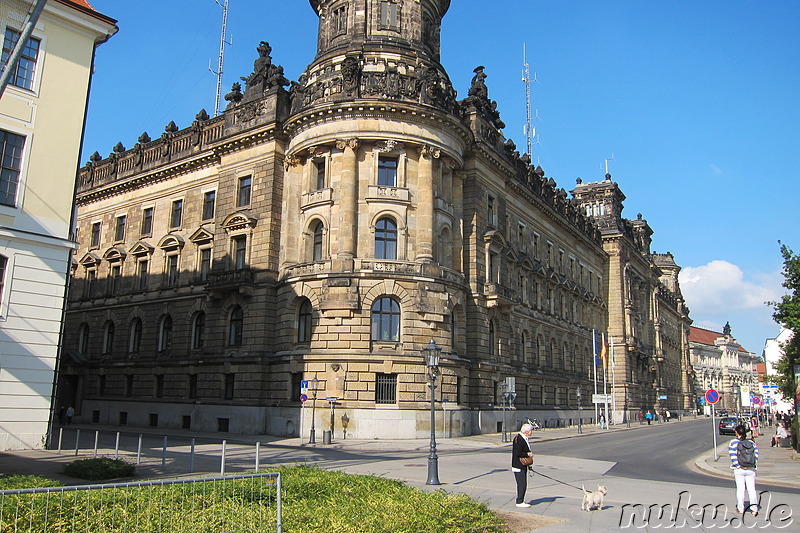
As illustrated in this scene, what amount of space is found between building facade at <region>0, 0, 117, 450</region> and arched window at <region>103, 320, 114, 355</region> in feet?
91.5

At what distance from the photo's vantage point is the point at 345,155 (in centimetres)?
3756

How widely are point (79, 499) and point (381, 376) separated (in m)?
27.8

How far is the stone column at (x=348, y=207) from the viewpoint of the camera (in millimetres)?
36312

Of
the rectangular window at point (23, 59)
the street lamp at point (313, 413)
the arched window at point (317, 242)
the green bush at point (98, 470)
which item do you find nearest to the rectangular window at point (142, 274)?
the arched window at point (317, 242)

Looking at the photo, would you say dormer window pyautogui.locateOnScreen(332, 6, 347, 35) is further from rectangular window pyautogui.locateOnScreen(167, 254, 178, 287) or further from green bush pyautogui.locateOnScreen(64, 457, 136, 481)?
green bush pyautogui.locateOnScreen(64, 457, 136, 481)

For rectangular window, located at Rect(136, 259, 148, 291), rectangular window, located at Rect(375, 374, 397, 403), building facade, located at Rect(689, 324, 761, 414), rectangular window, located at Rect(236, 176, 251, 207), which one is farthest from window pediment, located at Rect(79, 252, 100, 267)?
building facade, located at Rect(689, 324, 761, 414)

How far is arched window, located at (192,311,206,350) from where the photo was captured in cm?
4344

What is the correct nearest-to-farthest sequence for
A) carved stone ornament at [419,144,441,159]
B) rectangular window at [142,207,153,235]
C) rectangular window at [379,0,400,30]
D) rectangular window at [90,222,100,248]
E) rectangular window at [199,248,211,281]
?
carved stone ornament at [419,144,441,159] < rectangular window at [379,0,400,30] < rectangular window at [199,248,211,281] < rectangular window at [142,207,153,235] < rectangular window at [90,222,100,248]

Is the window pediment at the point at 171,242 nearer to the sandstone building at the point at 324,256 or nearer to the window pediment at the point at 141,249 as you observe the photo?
the sandstone building at the point at 324,256

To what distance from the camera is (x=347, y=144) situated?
37.6m

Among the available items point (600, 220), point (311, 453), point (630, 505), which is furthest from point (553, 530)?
point (600, 220)

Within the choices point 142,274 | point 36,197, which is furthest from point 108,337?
point 36,197

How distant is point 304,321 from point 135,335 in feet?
55.4

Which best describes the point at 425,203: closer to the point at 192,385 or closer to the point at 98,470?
the point at 192,385
